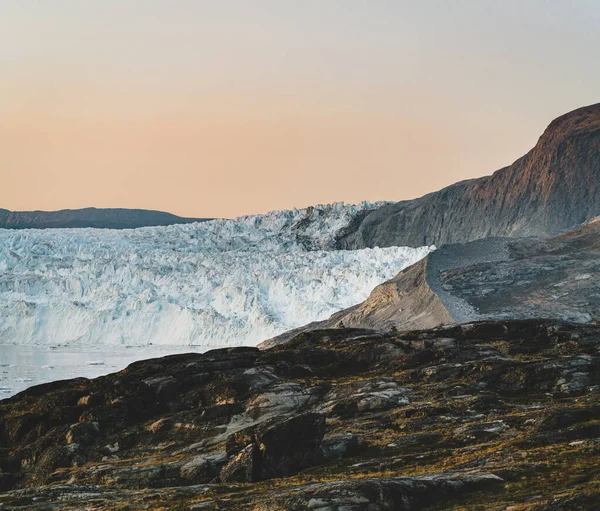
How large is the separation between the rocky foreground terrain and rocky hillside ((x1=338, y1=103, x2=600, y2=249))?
69.6 metres

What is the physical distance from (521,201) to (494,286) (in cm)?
5539

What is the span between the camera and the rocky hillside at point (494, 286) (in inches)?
1809

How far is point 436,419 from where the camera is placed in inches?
765

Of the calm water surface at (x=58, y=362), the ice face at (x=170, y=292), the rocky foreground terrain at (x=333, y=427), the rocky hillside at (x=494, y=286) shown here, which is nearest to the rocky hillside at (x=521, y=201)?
the ice face at (x=170, y=292)

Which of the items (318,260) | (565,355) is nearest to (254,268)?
(318,260)

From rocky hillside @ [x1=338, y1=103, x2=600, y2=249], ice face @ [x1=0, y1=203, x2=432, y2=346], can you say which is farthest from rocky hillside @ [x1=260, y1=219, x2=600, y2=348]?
rocky hillside @ [x1=338, y1=103, x2=600, y2=249]

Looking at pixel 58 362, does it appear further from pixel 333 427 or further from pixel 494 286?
pixel 333 427

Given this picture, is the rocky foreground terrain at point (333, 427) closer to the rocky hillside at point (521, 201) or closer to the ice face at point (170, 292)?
the ice face at point (170, 292)

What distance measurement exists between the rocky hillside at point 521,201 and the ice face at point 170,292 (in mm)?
25099

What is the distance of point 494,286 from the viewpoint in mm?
50094

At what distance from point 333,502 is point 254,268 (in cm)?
7115

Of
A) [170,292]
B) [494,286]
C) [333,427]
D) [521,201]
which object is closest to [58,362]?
[170,292]

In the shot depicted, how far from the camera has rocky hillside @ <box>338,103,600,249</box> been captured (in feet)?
313

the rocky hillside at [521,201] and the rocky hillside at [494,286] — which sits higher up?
the rocky hillside at [521,201]
